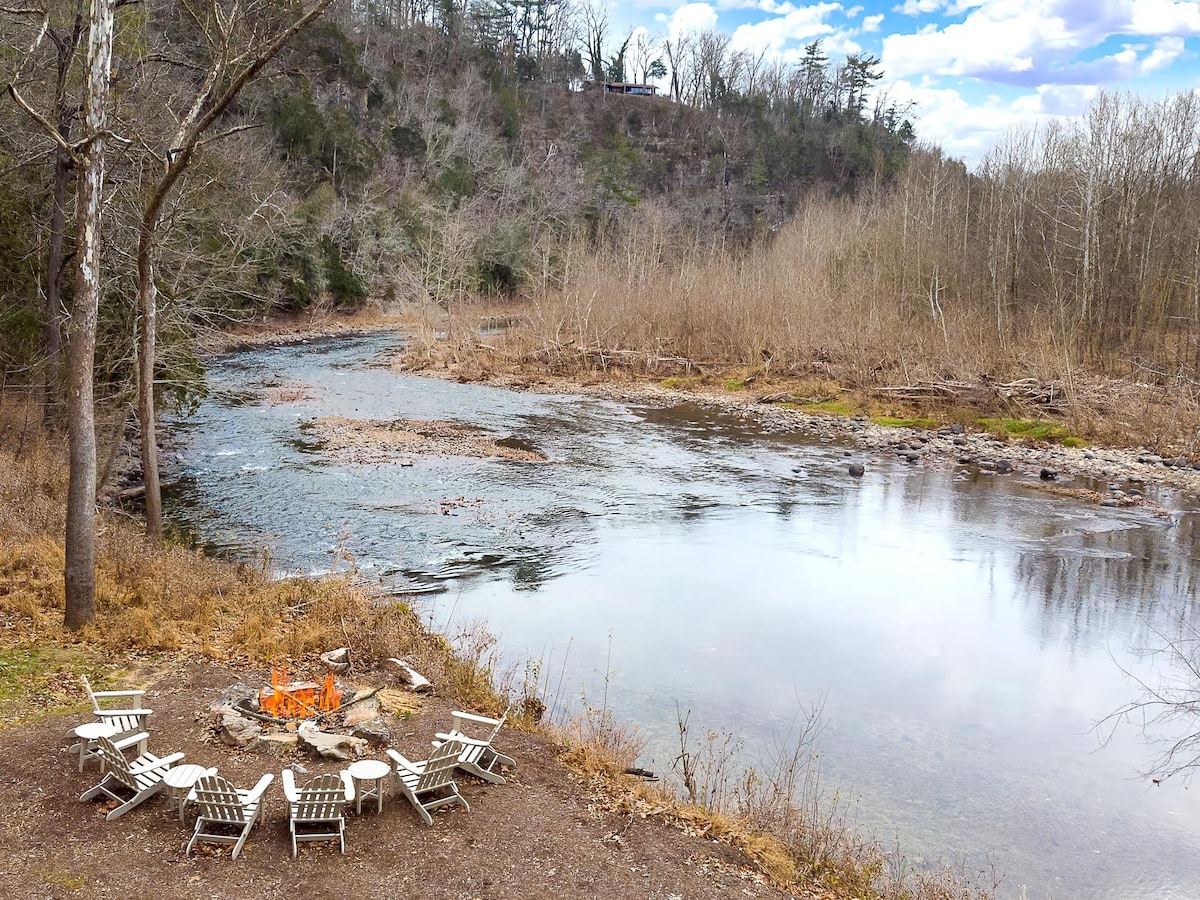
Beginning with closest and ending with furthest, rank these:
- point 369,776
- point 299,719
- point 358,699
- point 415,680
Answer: point 369,776 → point 299,719 → point 358,699 → point 415,680

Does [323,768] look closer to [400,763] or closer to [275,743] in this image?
[275,743]

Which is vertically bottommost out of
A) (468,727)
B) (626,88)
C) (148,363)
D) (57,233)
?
(468,727)

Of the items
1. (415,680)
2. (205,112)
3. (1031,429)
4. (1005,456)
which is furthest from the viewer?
(1031,429)

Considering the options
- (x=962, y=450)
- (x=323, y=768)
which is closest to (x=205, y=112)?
(x=323, y=768)

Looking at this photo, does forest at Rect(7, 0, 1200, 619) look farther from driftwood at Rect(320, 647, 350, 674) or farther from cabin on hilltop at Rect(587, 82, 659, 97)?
cabin on hilltop at Rect(587, 82, 659, 97)

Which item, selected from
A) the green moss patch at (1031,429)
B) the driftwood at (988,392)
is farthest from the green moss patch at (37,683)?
the driftwood at (988,392)

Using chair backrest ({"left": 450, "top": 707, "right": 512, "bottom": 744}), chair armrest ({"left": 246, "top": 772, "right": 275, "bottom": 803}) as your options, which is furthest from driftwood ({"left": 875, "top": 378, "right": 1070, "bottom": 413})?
chair armrest ({"left": 246, "top": 772, "right": 275, "bottom": 803})

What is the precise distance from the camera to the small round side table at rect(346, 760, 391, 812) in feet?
24.1

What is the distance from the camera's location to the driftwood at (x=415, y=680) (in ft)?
33.7

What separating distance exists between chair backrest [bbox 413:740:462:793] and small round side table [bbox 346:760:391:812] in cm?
29

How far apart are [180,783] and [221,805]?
0.46 m

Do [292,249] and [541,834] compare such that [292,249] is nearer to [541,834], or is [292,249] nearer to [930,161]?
[930,161]

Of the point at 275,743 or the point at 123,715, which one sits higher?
the point at 123,715

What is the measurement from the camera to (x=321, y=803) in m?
6.91
